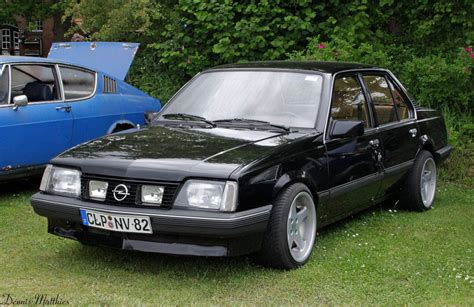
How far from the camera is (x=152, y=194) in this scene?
421 centimetres

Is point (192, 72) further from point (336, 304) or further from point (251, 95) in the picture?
point (336, 304)

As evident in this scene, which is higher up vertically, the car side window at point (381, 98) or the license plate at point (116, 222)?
the car side window at point (381, 98)

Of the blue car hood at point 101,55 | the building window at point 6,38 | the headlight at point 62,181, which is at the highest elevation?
the blue car hood at point 101,55

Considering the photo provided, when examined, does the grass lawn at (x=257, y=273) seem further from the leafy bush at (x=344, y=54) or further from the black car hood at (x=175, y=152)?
the leafy bush at (x=344, y=54)

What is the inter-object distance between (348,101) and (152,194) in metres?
2.24

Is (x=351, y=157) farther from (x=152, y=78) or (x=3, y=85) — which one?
(x=152, y=78)

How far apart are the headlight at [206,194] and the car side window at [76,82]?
148 inches

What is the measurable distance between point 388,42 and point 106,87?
5.33m

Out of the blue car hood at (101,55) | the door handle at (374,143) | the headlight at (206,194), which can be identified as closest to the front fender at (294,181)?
the headlight at (206,194)

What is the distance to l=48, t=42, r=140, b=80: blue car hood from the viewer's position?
10.1m

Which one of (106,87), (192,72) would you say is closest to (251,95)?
(106,87)

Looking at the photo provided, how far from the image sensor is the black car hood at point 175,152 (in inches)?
166

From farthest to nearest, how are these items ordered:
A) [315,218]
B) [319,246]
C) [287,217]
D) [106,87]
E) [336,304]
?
[106,87]
[319,246]
[315,218]
[287,217]
[336,304]

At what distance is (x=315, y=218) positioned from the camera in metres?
4.89
